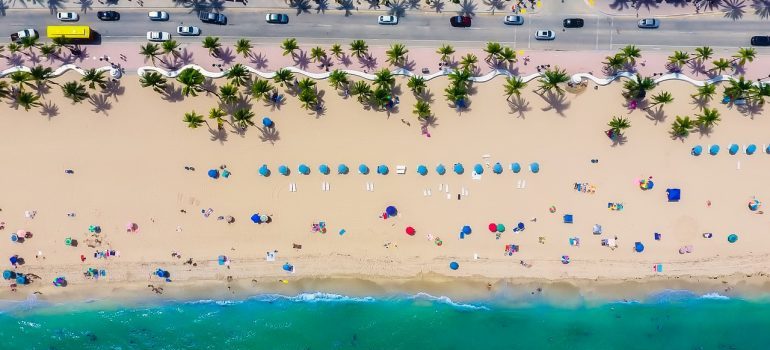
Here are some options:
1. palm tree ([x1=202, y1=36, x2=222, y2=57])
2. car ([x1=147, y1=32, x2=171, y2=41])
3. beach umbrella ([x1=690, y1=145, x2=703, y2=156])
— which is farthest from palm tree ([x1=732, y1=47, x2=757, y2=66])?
car ([x1=147, y1=32, x2=171, y2=41])

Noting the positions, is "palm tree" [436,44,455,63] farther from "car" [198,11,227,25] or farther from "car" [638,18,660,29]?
"car" [198,11,227,25]

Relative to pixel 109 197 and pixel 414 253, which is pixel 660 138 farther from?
pixel 109 197

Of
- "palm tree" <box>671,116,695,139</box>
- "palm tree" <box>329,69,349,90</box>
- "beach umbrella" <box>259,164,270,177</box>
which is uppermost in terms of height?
"palm tree" <box>329,69,349,90</box>

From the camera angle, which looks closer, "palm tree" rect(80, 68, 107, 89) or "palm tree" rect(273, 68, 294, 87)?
"palm tree" rect(80, 68, 107, 89)

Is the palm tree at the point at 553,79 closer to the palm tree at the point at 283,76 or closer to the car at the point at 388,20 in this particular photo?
the car at the point at 388,20

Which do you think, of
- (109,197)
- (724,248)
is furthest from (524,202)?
(109,197)

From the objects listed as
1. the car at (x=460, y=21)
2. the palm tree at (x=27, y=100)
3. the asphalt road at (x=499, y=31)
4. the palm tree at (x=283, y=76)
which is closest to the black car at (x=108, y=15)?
the asphalt road at (x=499, y=31)

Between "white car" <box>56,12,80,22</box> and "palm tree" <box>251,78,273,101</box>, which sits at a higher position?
"white car" <box>56,12,80,22</box>
